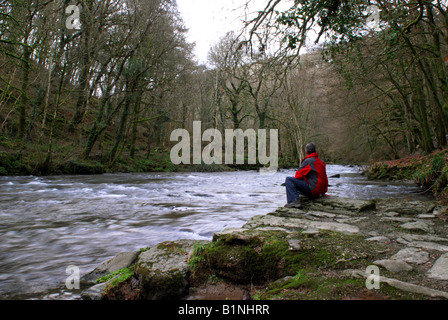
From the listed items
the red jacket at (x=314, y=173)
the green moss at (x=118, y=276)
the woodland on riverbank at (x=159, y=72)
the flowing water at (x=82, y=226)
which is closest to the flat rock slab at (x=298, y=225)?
the flowing water at (x=82, y=226)

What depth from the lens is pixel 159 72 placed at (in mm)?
19562

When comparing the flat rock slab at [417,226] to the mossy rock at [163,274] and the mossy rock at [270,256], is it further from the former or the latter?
the mossy rock at [163,274]

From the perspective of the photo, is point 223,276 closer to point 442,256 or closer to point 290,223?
point 290,223

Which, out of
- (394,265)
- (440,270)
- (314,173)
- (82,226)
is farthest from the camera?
(314,173)

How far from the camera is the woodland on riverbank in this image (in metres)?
6.06

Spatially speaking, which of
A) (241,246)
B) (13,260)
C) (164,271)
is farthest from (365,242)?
(13,260)

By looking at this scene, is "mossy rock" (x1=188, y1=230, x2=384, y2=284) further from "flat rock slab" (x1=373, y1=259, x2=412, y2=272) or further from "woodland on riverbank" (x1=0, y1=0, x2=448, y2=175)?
"woodland on riverbank" (x1=0, y1=0, x2=448, y2=175)

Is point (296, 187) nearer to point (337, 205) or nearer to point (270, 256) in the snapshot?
point (337, 205)

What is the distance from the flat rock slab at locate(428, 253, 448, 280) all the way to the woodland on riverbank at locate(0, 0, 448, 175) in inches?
180

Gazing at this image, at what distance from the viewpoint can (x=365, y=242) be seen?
3.01 meters

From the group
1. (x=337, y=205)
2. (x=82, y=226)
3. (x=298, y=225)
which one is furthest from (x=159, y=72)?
(x=298, y=225)

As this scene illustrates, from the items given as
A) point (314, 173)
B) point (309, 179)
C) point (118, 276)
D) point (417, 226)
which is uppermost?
point (314, 173)

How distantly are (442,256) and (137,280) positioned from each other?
2823 mm

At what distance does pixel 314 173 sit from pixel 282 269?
370cm
